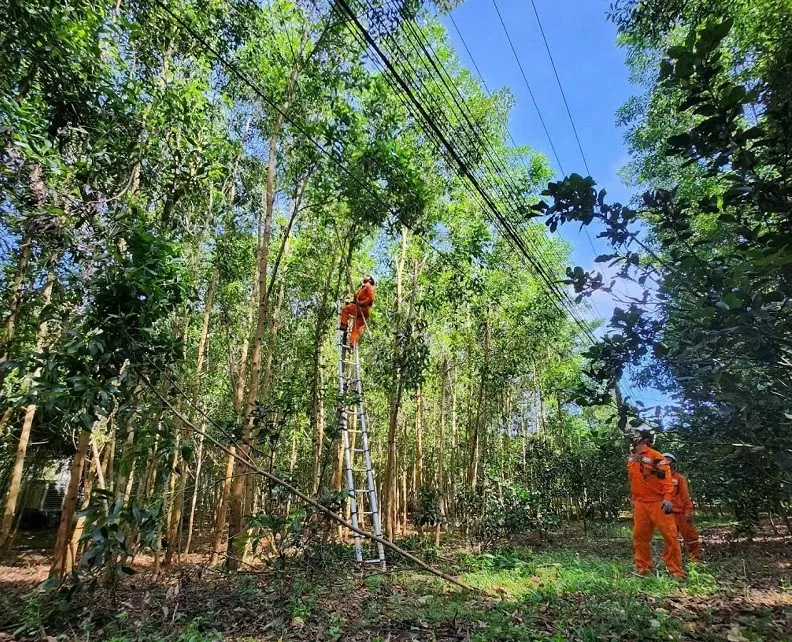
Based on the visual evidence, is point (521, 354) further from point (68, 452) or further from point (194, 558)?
point (68, 452)

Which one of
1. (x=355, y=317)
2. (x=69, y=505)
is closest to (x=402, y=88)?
(x=355, y=317)

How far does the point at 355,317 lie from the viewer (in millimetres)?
8430

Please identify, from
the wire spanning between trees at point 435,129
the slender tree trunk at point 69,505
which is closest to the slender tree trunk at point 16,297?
the slender tree trunk at point 69,505

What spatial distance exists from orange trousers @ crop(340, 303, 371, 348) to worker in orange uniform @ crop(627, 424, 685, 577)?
4576mm

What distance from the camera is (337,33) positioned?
695 cm

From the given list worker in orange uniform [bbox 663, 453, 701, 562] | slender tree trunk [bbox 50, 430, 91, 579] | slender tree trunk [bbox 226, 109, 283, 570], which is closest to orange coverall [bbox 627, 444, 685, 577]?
worker in orange uniform [bbox 663, 453, 701, 562]

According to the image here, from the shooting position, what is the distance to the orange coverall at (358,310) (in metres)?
8.27

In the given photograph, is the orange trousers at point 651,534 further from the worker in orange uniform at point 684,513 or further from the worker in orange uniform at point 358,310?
the worker in orange uniform at point 358,310

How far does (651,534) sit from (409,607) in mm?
3352

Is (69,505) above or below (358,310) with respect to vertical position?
below

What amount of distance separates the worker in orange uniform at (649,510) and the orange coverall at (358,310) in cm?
460

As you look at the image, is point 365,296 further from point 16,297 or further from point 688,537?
point 688,537

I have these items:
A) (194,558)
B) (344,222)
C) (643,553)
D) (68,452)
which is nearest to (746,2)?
(344,222)

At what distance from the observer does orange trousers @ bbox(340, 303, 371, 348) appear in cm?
826
